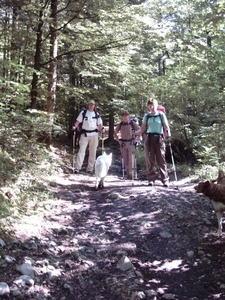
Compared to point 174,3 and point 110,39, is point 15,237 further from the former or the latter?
point 174,3

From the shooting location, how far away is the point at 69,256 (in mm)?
4812

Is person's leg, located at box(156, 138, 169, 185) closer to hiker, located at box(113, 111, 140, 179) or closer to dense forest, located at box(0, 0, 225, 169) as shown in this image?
hiker, located at box(113, 111, 140, 179)

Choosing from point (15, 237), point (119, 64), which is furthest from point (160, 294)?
point (119, 64)

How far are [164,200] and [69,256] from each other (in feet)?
9.41

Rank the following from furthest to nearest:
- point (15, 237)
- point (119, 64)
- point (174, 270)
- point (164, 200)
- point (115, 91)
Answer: point (115, 91) → point (119, 64) → point (164, 200) → point (15, 237) → point (174, 270)

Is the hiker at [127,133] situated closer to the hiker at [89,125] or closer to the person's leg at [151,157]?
the hiker at [89,125]

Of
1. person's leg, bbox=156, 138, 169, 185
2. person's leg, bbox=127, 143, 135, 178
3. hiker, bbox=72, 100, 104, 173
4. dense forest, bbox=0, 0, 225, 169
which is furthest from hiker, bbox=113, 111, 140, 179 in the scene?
dense forest, bbox=0, 0, 225, 169

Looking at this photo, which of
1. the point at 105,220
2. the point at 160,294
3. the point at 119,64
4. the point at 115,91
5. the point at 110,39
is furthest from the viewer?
the point at 115,91

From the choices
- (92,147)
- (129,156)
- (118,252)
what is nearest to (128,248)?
(118,252)

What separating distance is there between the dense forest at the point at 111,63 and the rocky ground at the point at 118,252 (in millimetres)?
2575

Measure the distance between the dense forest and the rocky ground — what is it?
8.45 feet

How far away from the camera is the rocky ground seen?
3973 mm

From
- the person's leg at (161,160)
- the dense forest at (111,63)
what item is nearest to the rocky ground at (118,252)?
the person's leg at (161,160)

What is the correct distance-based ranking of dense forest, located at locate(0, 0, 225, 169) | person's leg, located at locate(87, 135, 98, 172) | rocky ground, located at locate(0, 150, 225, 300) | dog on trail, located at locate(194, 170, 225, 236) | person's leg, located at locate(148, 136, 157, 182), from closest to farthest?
rocky ground, located at locate(0, 150, 225, 300), dog on trail, located at locate(194, 170, 225, 236), person's leg, located at locate(148, 136, 157, 182), dense forest, located at locate(0, 0, 225, 169), person's leg, located at locate(87, 135, 98, 172)
